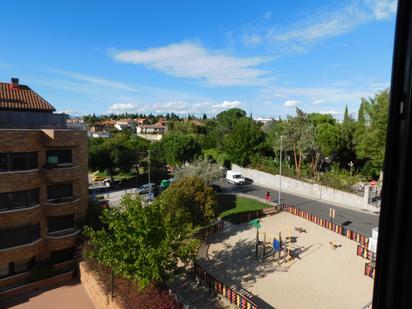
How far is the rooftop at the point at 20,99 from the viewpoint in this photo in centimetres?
2158

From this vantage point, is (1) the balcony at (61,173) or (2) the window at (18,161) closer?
(2) the window at (18,161)

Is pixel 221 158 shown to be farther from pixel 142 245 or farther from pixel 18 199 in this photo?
pixel 142 245

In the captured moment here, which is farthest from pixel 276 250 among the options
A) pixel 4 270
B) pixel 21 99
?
pixel 21 99

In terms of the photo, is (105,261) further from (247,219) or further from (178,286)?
(247,219)

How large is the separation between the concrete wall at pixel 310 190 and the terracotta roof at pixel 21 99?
97.6ft

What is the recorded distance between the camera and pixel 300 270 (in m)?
18.6

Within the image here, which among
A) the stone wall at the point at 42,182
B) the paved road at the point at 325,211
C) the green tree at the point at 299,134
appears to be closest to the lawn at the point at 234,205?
the paved road at the point at 325,211

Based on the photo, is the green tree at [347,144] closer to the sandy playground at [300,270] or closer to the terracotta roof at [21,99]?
the sandy playground at [300,270]

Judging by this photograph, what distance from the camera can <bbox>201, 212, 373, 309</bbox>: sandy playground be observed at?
51.0 feet

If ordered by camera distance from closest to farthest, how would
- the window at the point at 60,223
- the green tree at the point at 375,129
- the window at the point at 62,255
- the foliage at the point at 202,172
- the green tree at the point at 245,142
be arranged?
the window at the point at 60,223 → the window at the point at 62,255 → the green tree at the point at 375,129 → the foliage at the point at 202,172 → the green tree at the point at 245,142

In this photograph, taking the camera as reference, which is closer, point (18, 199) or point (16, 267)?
point (18, 199)

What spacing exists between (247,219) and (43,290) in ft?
57.1

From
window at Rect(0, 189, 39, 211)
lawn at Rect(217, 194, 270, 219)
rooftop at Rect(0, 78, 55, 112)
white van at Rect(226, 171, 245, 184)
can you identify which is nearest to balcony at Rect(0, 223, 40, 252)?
window at Rect(0, 189, 39, 211)

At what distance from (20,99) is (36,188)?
25.8 ft
